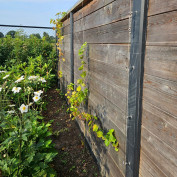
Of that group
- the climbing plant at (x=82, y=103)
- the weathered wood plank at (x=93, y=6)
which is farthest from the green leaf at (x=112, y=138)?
the weathered wood plank at (x=93, y=6)

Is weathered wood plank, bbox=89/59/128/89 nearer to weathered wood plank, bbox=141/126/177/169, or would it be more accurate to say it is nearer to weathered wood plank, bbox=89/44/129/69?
weathered wood plank, bbox=89/44/129/69

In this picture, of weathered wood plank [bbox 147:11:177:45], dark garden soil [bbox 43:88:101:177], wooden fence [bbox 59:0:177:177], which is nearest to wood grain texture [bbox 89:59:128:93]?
wooden fence [bbox 59:0:177:177]

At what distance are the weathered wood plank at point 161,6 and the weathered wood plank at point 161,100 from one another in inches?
16.6

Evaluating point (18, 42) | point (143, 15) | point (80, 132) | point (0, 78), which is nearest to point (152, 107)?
point (143, 15)

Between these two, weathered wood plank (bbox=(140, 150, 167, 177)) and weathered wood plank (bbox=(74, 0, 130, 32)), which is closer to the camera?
weathered wood plank (bbox=(140, 150, 167, 177))

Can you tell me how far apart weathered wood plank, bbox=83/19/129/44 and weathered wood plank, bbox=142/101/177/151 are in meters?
0.56

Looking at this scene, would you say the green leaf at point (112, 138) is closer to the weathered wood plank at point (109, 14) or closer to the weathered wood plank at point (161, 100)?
the weathered wood plank at point (161, 100)

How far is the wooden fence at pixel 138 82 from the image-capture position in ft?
3.15

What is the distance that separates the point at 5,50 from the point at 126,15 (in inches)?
230

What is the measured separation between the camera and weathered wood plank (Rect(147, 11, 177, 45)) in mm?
902

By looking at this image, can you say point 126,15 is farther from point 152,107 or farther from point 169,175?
point 169,175

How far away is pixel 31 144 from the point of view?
2129 mm

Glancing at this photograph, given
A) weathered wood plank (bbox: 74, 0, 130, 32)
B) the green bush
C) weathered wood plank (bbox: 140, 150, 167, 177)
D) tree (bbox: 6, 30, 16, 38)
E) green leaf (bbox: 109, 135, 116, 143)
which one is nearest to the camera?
weathered wood plank (bbox: 140, 150, 167, 177)

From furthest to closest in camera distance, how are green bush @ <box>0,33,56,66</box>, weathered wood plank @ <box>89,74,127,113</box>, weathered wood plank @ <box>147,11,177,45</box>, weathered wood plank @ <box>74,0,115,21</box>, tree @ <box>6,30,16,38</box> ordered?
tree @ <box>6,30,16,38</box>
green bush @ <box>0,33,56,66</box>
weathered wood plank @ <box>74,0,115,21</box>
weathered wood plank @ <box>89,74,127,113</box>
weathered wood plank @ <box>147,11,177,45</box>
